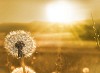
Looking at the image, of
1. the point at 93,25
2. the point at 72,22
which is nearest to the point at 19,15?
the point at 72,22

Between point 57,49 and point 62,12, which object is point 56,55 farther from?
point 62,12

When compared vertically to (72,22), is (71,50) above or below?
below

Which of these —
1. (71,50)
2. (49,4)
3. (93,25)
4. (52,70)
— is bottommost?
(52,70)

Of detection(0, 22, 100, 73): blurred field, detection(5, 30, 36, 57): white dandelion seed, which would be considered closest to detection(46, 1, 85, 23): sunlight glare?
detection(0, 22, 100, 73): blurred field

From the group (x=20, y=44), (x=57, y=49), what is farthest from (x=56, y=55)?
(x=20, y=44)

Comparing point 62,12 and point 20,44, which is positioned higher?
point 62,12

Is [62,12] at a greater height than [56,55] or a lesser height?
greater

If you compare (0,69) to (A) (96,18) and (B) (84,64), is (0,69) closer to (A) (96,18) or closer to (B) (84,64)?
(B) (84,64)

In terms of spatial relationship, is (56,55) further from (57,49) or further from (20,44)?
(20,44)
